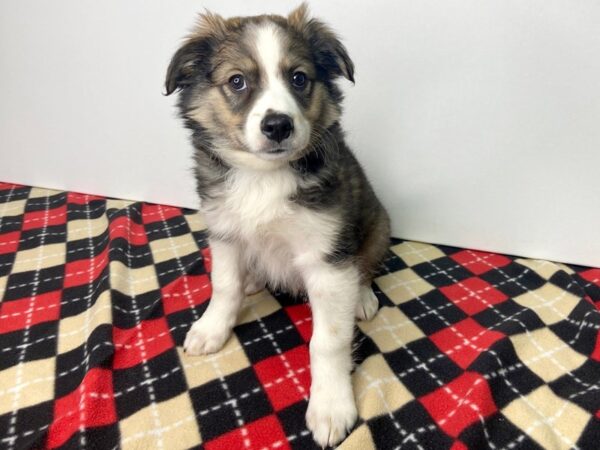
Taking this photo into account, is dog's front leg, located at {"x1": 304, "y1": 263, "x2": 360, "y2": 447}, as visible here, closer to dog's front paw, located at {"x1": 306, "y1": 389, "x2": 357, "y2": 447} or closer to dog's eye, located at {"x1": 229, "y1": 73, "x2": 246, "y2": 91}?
dog's front paw, located at {"x1": 306, "y1": 389, "x2": 357, "y2": 447}

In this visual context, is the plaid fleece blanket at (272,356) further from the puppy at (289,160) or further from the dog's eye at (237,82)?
the dog's eye at (237,82)

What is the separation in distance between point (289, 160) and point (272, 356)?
34.7 inches

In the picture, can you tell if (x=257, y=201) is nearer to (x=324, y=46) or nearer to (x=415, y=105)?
(x=324, y=46)

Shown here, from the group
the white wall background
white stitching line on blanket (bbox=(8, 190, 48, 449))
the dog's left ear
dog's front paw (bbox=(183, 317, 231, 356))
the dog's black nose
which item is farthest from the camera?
the white wall background

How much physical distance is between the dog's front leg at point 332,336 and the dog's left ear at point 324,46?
0.80 metres

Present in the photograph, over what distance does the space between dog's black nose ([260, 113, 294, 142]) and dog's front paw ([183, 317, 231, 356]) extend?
3.10 feet

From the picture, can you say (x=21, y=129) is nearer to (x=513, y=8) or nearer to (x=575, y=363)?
(x=513, y=8)

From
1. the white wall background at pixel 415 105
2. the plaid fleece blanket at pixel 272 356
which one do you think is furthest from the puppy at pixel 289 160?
the white wall background at pixel 415 105

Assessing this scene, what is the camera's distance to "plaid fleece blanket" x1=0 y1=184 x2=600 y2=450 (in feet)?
5.08

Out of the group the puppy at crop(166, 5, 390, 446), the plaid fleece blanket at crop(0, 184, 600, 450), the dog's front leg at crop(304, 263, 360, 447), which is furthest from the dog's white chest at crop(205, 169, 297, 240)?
the plaid fleece blanket at crop(0, 184, 600, 450)

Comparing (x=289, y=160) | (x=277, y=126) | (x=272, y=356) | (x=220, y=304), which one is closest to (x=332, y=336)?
(x=272, y=356)

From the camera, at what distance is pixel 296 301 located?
227 centimetres

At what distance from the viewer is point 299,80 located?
1635 millimetres

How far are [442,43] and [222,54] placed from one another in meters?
1.28
